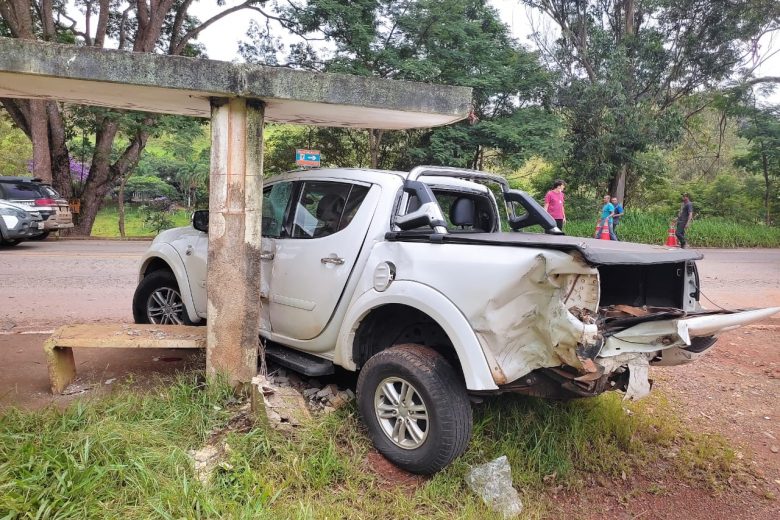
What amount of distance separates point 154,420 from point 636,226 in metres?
20.0

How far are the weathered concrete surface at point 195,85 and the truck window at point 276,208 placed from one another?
0.62 metres

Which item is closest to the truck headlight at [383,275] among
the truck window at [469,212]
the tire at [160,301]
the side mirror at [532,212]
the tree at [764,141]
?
the truck window at [469,212]

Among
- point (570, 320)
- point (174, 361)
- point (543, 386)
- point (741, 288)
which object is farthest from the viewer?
point (741, 288)

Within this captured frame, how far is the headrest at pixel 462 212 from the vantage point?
4.59 meters

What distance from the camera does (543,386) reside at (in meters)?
3.16

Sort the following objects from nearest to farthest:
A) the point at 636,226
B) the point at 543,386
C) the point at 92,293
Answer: the point at 543,386 < the point at 92,293 < the point at 636,226

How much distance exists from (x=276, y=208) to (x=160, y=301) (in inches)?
66.3

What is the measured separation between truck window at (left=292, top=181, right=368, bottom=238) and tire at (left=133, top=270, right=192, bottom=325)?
1.65 metres

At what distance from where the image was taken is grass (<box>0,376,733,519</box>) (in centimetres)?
284

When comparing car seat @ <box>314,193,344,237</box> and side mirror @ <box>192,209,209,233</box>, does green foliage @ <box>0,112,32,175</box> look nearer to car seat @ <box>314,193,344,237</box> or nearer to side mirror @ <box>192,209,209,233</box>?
side mirror @ <box>192,209,209,233</box>

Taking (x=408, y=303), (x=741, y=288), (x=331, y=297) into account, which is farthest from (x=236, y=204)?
(x=741, y=288)

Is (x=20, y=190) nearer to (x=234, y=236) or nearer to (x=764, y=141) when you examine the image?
(x=234, y=236)

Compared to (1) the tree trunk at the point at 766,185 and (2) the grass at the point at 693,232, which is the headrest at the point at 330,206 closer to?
(2) the grass at the point at 693,232

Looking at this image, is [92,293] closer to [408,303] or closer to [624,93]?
[408,303]
